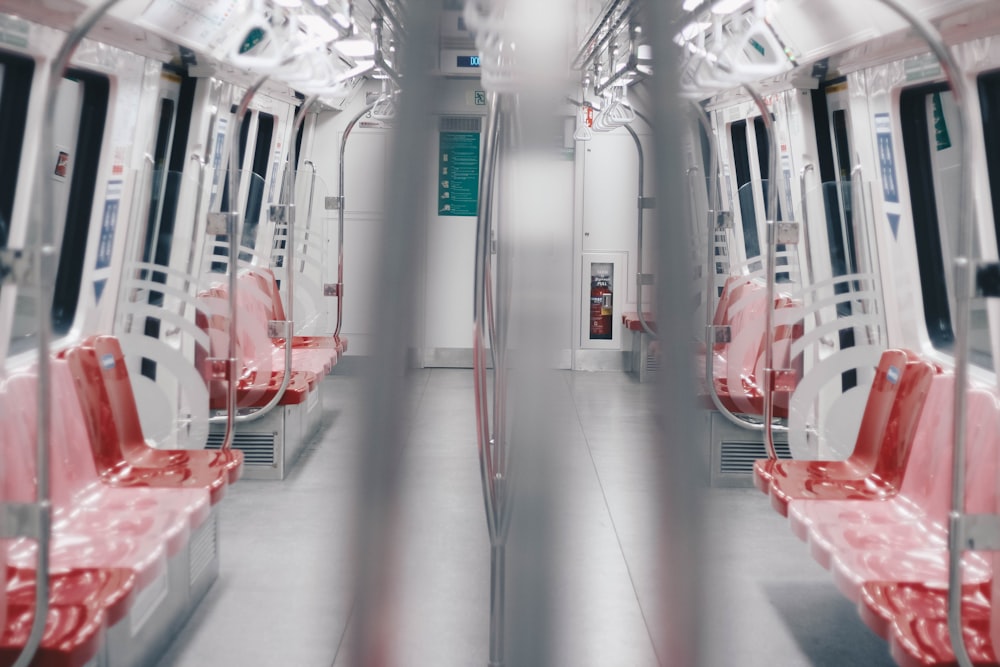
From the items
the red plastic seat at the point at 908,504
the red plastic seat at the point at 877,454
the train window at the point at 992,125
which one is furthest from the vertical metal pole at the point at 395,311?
the train window at the point at 992,125

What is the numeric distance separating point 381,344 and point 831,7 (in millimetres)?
3699

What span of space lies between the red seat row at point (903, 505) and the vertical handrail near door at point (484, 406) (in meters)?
1.38

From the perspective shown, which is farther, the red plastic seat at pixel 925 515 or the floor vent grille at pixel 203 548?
the floor vent grille at pixel 203 548

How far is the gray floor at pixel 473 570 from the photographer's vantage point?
839 millimetres

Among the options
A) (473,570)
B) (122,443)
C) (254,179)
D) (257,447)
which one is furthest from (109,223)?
(473,570)

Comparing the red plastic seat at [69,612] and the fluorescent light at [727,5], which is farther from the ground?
the fluorescent light at [727,5]

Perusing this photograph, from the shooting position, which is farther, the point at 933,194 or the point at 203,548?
the point at 933,194

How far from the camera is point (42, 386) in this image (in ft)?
6.71

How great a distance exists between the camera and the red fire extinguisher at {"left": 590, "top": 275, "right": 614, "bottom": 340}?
9203mm

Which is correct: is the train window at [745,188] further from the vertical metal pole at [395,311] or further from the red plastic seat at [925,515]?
the vertical metal pole at [395,311]

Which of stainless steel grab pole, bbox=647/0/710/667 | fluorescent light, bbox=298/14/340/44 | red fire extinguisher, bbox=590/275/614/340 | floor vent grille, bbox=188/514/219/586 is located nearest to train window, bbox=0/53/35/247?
floor vent grille, bbox=188/514/219/586

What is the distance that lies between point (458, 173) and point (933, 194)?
320cm

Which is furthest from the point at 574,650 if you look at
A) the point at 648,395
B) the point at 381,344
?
the point at 381,344

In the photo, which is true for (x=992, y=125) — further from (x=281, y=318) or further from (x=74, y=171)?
(x=281, y=318)
